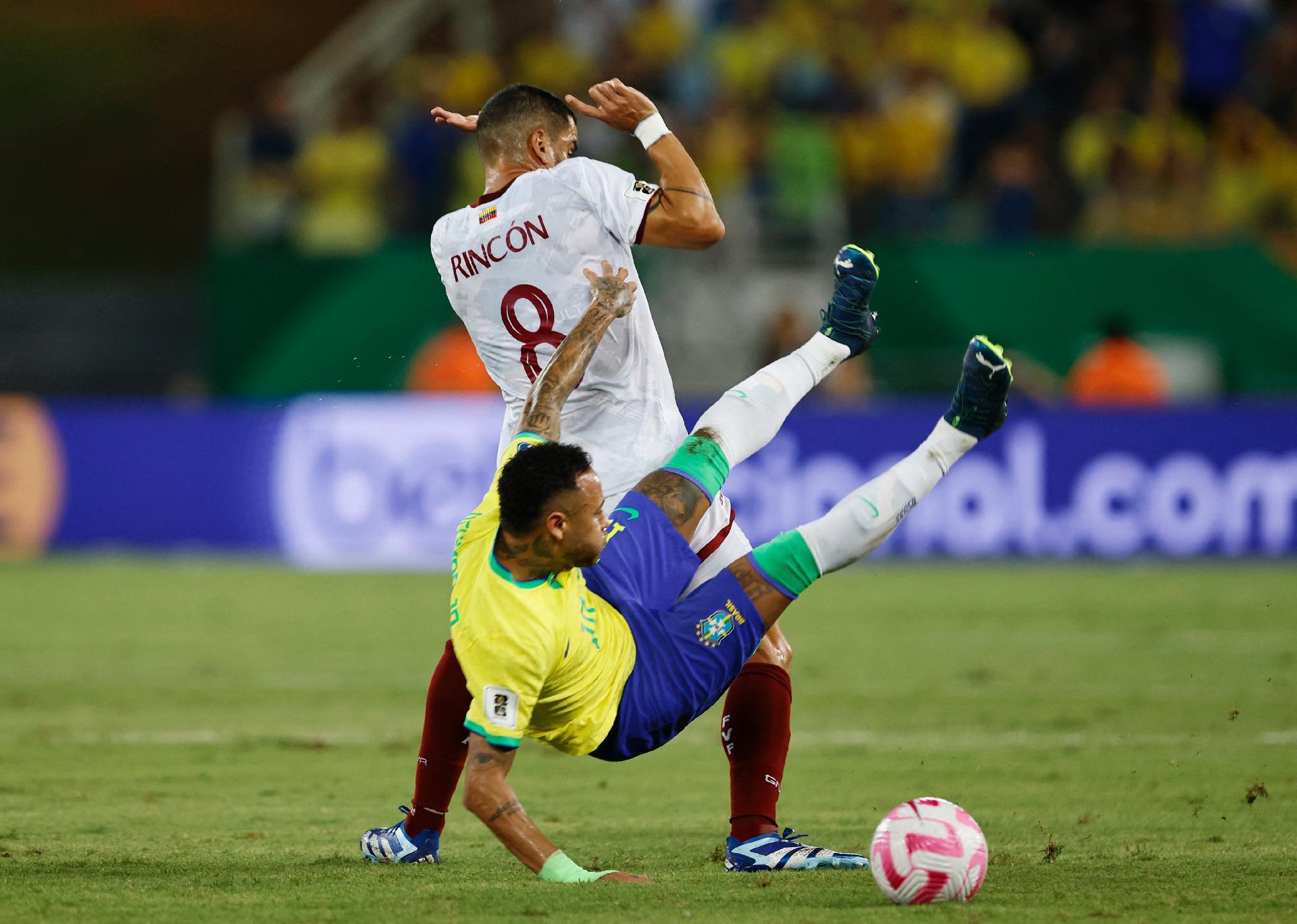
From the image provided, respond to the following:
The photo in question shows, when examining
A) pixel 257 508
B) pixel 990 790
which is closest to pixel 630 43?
pixel 257 508

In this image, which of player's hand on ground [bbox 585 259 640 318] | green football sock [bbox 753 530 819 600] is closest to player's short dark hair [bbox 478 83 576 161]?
player's hand on ground [bbox 585 259 640 318]

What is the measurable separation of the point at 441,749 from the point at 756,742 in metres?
0.96

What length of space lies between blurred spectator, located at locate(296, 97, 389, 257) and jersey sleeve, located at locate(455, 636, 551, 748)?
13310 millimetres

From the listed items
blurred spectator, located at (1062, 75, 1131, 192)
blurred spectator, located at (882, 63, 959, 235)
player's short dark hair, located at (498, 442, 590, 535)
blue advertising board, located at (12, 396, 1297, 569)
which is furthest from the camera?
blurred spectator, located at (882, 63, 959, 235)

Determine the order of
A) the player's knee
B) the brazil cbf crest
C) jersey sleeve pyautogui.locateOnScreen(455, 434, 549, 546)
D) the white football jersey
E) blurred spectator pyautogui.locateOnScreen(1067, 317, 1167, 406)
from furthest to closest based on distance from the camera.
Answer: blurred spectator pyautogui.locateOnScreen(1067, 317, 1167, 406), the player's knee, the white football jersey, the brazil cbf crest, jersey sleeve pyautogui.locateOnScreen(455, 434, 549, 546)

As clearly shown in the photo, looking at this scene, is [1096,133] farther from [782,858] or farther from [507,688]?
[507,688]

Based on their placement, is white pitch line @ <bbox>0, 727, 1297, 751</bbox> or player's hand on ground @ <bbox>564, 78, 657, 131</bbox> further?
white pitch line @ <bbox>0, 727, 1297, 751</bbox>

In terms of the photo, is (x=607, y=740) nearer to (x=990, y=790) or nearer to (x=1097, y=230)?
(x=990, y=790)

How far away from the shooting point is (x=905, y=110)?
1791cm

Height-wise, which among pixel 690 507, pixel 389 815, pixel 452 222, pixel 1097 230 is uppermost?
pixel 1097 230

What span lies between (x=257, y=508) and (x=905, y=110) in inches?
298

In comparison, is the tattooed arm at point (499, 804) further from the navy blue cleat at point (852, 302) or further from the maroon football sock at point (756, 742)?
the navy blue cleat at point (852, 302)

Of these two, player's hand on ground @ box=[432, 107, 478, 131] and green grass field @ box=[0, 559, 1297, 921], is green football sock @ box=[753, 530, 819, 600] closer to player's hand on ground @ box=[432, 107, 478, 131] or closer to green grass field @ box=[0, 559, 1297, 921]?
green grass field @ box=[0, 559, 1297, 921]

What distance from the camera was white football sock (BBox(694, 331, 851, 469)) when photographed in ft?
18.0
